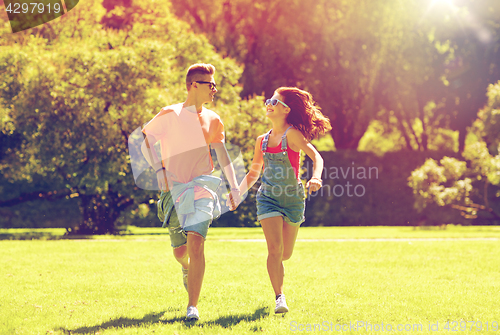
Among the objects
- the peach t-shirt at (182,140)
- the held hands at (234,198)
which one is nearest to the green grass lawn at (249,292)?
the held hands at (234,198)

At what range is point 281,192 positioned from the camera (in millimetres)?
5375

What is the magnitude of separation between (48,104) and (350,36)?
47.2 ft

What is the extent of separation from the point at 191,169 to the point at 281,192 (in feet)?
3.11

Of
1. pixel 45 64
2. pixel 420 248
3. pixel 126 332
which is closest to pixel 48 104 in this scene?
pixel 45 64

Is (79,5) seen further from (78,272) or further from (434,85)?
(434,85)

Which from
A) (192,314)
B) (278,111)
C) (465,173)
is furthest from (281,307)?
(465,173)

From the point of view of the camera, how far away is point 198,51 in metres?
17.2

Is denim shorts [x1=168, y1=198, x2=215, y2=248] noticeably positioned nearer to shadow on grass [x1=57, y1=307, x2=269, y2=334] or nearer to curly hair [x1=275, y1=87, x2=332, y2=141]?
shadow on grass [x1=57, y1=307, x2=269, y2=334]

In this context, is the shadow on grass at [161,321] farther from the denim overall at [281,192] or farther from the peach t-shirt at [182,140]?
the peach t-shirt at [182,140]

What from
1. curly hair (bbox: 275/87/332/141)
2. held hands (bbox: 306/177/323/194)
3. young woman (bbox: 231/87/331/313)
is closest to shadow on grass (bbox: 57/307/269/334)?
young woman (bbox: 231/87/331/313)

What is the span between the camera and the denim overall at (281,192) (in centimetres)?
537

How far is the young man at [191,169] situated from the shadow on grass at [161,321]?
0.18 m

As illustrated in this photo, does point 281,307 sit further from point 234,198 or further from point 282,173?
point 282,173

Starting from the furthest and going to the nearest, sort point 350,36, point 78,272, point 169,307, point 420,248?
1. point 350,36
2. point 420,248
3. point 78,272
4. point 169,307
